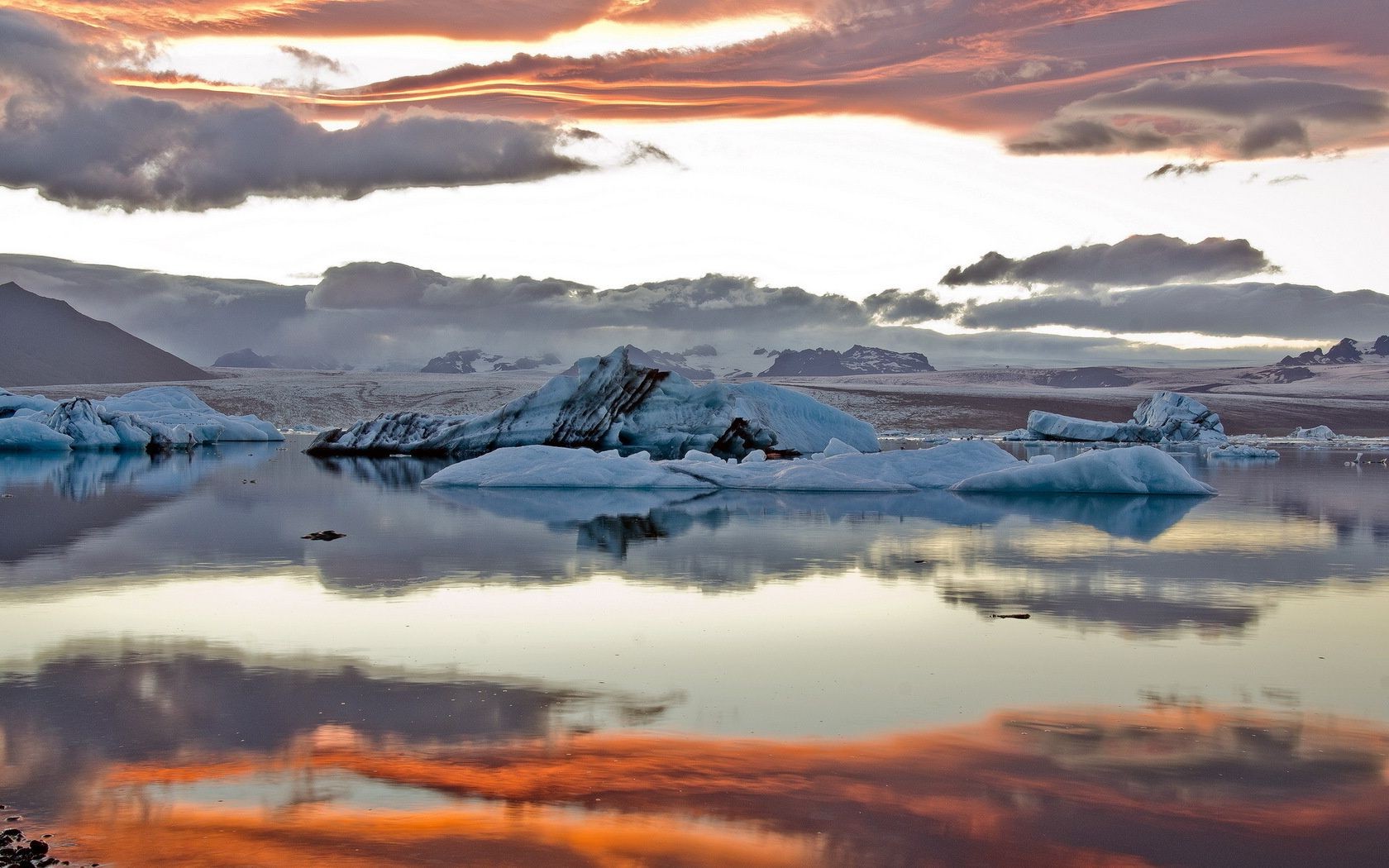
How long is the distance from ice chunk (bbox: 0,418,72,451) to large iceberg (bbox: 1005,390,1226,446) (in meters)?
36.7

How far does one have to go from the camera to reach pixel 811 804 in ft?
16.8

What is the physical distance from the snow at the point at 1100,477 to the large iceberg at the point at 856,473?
15 millimetres

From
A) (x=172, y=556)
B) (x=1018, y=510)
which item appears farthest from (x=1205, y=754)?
(x=1018, y=510)

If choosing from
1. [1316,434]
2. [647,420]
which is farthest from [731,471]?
[1316,434]

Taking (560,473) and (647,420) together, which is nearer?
(560,473)

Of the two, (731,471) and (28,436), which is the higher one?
(731,471)

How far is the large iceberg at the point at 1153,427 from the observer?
169ft

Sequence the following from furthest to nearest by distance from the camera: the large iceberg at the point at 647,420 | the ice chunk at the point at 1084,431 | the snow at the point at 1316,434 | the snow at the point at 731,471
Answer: the snow at the point at 1316,434 → the ice chunk at the point at 1084,431 → the large iceberg at the point at 647,420 → the snow at the point at 731,471

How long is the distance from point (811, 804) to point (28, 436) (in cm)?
3749

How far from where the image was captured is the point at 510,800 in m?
5.13

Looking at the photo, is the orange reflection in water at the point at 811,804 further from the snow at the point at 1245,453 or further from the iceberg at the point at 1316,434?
the iceberg at the point at 1316,434

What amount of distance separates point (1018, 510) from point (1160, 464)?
14.6 ft

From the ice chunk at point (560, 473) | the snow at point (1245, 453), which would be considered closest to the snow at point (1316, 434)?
the snow at point (1245, 453)

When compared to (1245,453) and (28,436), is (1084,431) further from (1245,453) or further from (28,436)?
(28,436)
